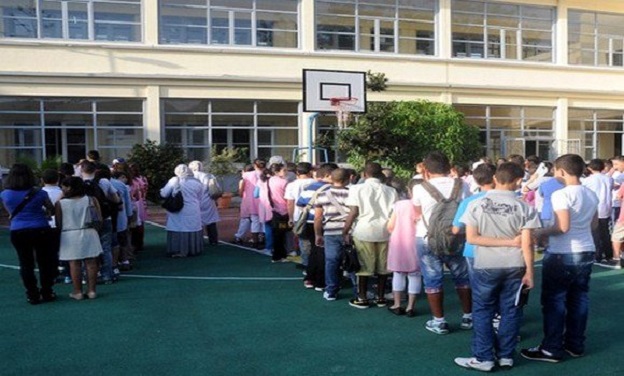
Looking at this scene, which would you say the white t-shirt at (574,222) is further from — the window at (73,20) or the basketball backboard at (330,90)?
the window at (73,20)

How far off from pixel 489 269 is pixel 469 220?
0.41m

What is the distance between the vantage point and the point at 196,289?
8367 mm

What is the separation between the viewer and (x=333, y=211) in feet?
24.4

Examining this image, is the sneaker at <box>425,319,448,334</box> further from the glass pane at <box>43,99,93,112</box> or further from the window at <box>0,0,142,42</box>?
the window at <box>0,0,142,42</box>

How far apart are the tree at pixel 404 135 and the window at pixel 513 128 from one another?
3.27 m

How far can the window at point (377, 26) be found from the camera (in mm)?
23562

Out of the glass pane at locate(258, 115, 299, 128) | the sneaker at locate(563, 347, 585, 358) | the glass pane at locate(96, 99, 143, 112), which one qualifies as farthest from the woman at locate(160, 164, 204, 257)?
the glass pane at locate(258, 115, 299, 128)

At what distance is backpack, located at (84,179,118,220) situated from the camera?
839 cm

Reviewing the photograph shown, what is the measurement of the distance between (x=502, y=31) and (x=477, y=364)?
75.5 ft

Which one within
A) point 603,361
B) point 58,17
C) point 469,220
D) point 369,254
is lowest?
point 603,361

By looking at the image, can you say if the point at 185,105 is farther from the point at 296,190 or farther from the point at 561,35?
the point at 561,35

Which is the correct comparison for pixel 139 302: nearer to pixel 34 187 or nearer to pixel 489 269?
pixel 34 187

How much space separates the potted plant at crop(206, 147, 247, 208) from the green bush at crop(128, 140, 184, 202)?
1.31 meters

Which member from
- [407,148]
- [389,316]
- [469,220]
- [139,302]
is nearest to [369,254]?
[389,316]
